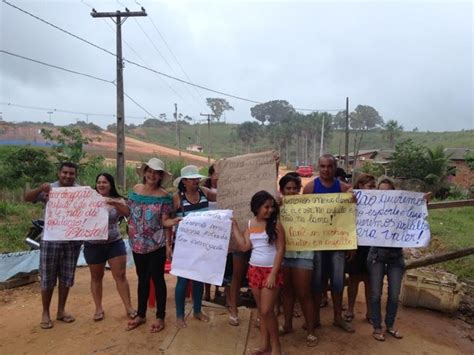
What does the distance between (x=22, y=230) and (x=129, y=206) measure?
268 inches

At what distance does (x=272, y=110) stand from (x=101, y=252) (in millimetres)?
108102

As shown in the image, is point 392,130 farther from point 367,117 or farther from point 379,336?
point 379,336

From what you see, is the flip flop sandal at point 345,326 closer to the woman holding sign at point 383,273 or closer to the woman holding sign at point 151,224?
the woman holding sign at point 383,273

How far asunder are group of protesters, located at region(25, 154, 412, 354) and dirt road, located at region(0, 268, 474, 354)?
12 cm

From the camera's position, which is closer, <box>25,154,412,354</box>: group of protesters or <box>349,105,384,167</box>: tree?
<box>25,154,412,354</box>: group of protesters

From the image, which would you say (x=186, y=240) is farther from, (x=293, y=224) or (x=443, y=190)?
(x=443, y=190)

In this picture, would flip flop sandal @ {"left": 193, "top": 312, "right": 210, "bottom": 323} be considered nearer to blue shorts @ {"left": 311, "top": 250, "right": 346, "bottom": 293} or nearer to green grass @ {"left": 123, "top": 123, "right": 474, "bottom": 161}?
blue shorts @ {"left": 311, "top": 250, "right": 346, "bottom": 293}

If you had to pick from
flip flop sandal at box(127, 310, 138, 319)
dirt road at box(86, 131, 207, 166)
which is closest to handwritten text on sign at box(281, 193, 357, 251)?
flip flop sandal at box(127, 310, 138, 319)

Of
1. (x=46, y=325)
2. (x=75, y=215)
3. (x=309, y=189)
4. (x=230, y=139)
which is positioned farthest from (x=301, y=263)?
(x=230, y=139)

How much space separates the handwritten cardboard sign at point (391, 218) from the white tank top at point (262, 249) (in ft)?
3.44

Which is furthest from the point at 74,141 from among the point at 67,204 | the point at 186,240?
the point at 186,240

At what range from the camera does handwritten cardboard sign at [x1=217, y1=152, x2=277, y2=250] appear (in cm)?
415

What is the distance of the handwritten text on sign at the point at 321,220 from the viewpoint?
3951 millimetres

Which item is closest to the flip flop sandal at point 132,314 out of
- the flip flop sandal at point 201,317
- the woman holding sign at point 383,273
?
the flip flop sandal at point 201,317
